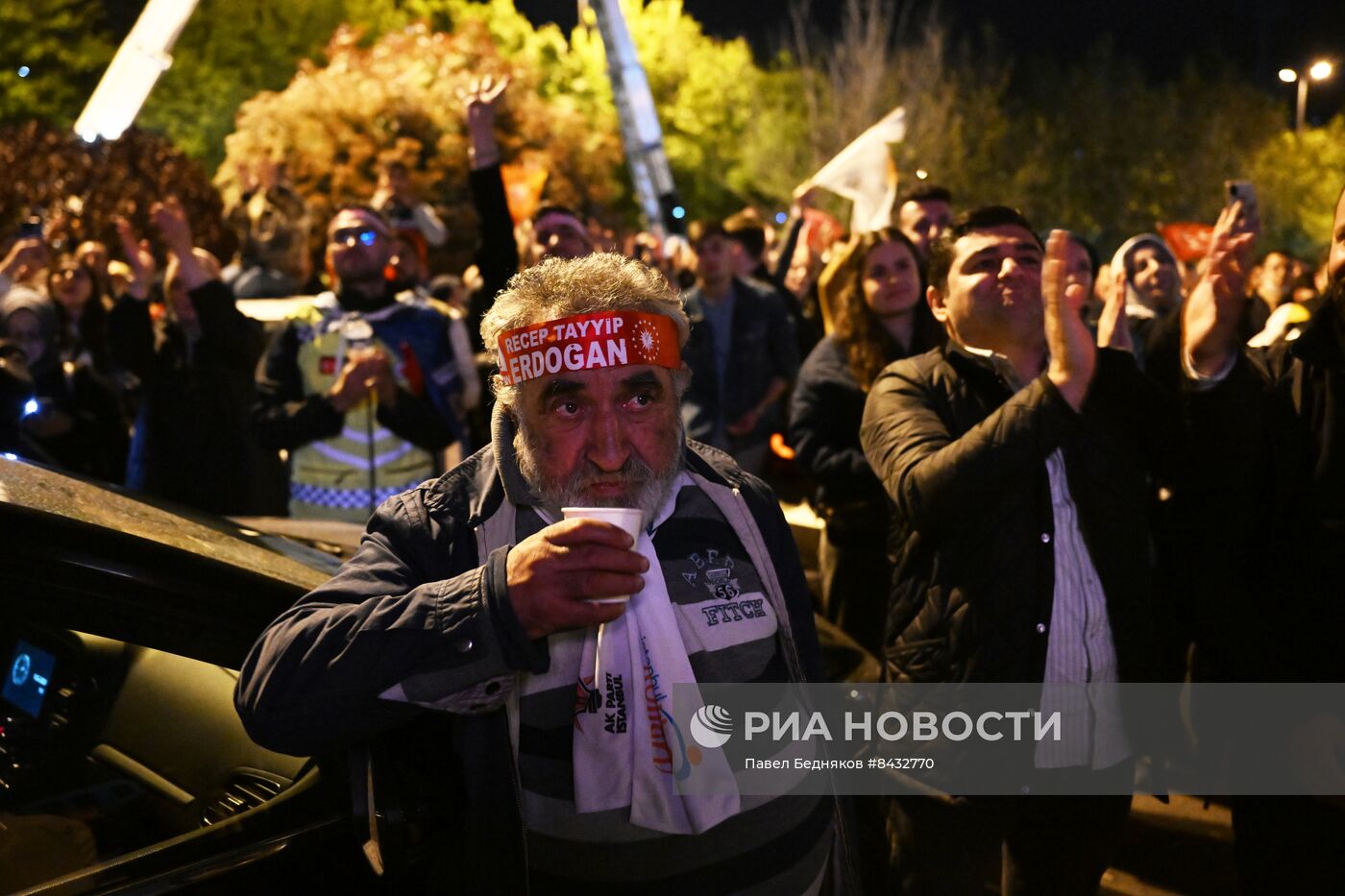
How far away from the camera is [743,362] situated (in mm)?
6801

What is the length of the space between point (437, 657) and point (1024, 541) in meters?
1.60

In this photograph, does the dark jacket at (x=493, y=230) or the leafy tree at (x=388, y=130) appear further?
the leafy tree at (x=388, y=130)

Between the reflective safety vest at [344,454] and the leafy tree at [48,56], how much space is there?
31538 mm

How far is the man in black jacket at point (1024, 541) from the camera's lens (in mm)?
2754

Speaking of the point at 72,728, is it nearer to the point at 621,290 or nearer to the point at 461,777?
the point at 461,777

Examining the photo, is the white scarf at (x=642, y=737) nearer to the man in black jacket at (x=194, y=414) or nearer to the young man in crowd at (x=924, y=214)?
the man in black jacket at (x=194, y=414)

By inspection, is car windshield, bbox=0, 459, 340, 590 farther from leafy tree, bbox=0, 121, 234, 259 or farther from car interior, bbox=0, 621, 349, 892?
leafy tree, bbox=0, 121, 234, 259

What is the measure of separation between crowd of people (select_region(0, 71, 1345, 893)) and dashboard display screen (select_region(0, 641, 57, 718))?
2.17ft

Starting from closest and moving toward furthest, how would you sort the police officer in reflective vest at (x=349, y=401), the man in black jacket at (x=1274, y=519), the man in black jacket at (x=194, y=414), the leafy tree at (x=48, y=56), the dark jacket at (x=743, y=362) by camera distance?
the man in black jacket at (x=1274, y=519)
the police officer in reflective vest at (x=349, y=401)
the man in black jacket at (x=194, y=414)
the dark jacket at (x=743, y=362)
the leafy tree at (x=48, y=56)

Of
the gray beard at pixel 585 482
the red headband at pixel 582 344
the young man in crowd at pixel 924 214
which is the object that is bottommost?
the gray beard at pixel 585 482

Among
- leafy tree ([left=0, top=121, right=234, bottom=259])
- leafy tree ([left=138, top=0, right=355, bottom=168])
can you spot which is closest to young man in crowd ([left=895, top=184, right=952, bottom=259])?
leafy tree ([left=0, top=121, right=234, bottom=259])

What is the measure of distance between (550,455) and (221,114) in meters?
39.6

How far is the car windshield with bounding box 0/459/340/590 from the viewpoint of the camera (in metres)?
2.14

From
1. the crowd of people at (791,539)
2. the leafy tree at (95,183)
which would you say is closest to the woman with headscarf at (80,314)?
the crowd of people at (791,539)
